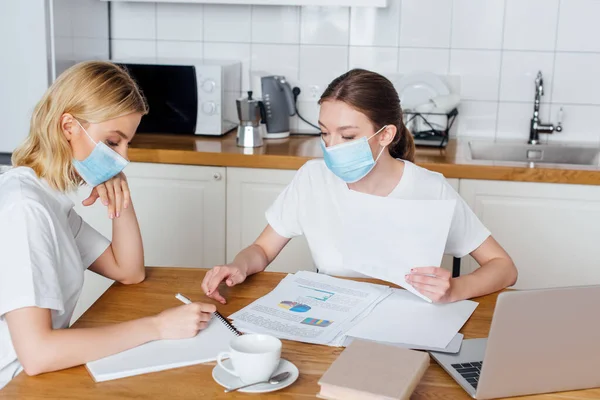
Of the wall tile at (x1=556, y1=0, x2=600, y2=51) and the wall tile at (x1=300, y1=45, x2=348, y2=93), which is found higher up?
the wall tile at (x1=556, y1=0, x2=600, y2=51)

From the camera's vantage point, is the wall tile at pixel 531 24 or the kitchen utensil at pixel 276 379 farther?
the wall tile at pixel 531 24

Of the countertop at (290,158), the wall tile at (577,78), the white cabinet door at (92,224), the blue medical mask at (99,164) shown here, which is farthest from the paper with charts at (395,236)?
the wall tile at (577,78)

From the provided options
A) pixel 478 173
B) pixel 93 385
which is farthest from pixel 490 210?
pixel 93 385

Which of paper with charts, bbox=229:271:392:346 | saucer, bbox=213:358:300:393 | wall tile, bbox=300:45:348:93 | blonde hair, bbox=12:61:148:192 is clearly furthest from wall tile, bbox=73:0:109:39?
saucer, bbox=213:358:300:393

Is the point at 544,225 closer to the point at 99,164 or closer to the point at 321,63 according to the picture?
the point at 321,63

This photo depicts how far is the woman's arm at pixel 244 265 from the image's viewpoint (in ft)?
5.08

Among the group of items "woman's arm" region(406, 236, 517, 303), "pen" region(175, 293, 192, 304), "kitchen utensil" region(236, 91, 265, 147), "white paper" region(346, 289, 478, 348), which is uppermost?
"kitchen utensil" region(236, 91, 265, 147)

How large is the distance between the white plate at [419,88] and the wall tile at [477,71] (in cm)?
10

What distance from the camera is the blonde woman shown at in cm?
123

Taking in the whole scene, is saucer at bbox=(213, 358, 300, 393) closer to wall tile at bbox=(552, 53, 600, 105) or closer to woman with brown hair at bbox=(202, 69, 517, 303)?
woman with brown hair at bbox=(202, 69, 517, 303)

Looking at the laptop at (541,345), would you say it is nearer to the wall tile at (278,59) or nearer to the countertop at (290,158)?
the countertop at (290,158)

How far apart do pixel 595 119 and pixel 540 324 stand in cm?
226

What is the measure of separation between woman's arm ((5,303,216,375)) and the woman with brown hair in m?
0.32

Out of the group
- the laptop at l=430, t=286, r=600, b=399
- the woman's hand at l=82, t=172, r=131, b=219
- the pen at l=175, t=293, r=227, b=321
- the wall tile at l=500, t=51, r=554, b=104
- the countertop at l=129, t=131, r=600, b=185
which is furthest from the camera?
the wall tile at l=500, t=51, r=554, b=104
